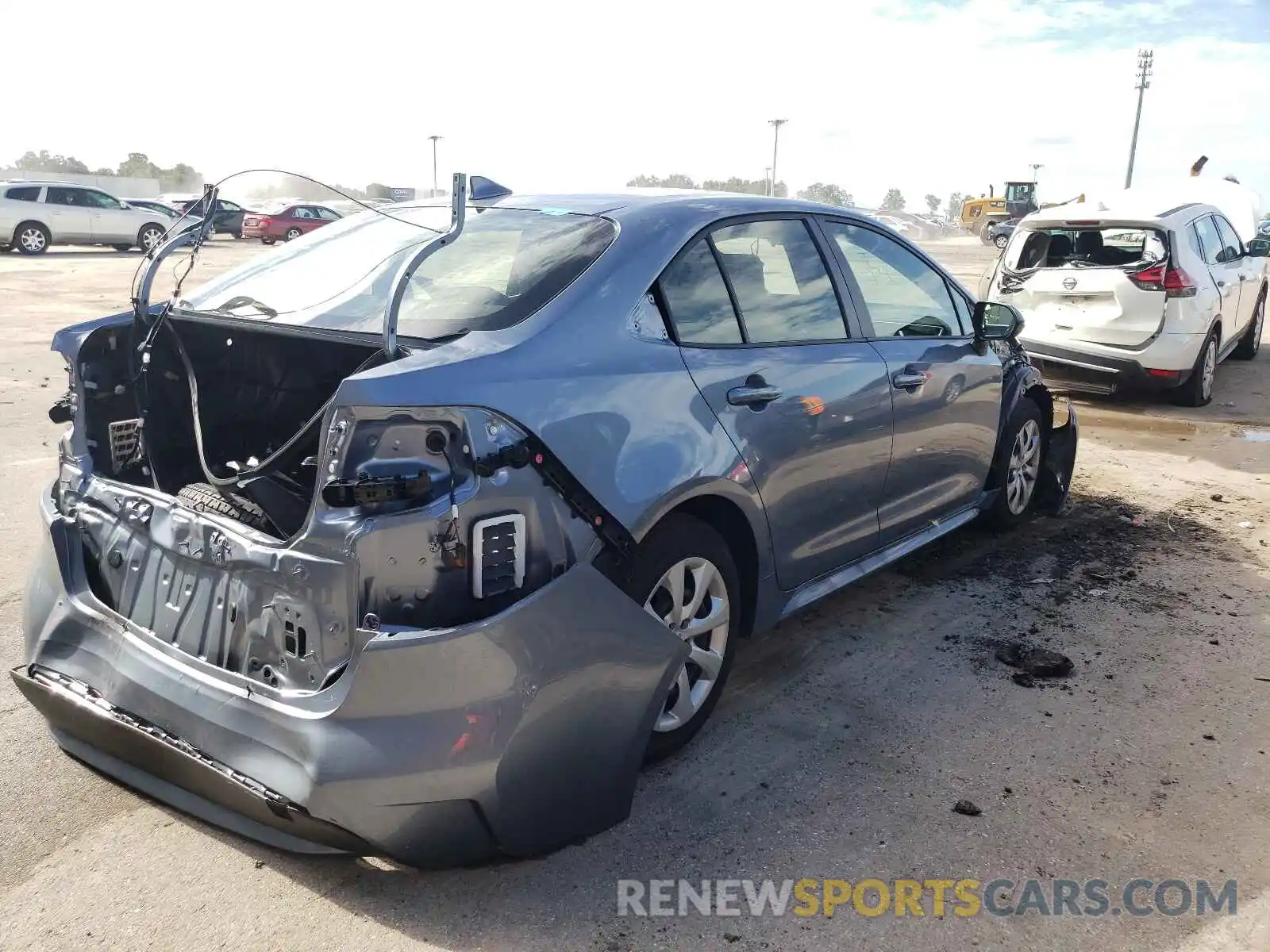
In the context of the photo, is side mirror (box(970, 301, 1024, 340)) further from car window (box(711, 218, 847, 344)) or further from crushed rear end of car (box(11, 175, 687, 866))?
crushed rear end of car (box(11, 175, 687, 866))

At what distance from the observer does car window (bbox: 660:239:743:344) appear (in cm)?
316

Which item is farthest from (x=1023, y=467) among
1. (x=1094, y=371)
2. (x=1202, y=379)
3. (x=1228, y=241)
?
(x=1228, y=241)

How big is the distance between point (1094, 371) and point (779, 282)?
248 inches

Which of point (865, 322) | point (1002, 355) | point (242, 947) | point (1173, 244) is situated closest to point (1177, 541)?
point (1002, 355)

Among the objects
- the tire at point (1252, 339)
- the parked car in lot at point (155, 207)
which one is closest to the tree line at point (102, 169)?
the parked car in lot at point (155, 207)

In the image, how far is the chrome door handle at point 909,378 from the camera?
4.05 metres

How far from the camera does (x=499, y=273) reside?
3.09 m

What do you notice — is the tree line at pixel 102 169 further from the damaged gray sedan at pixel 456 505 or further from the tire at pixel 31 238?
the damaged gray sedan at pixel 456 505

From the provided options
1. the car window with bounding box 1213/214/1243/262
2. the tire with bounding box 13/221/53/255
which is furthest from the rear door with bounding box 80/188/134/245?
the car window with bounding box 1213/214/1243/262

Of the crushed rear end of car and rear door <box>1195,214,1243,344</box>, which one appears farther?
rear door <box>1195,214,1243,344</box>

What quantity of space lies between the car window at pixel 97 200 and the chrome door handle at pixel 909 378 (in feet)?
87.0

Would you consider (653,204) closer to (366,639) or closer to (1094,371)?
(366,639)

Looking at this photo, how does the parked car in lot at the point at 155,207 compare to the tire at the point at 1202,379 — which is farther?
the parked car in lot at the point at 155,207

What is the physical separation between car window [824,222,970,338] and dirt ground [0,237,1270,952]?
1.23 meters
